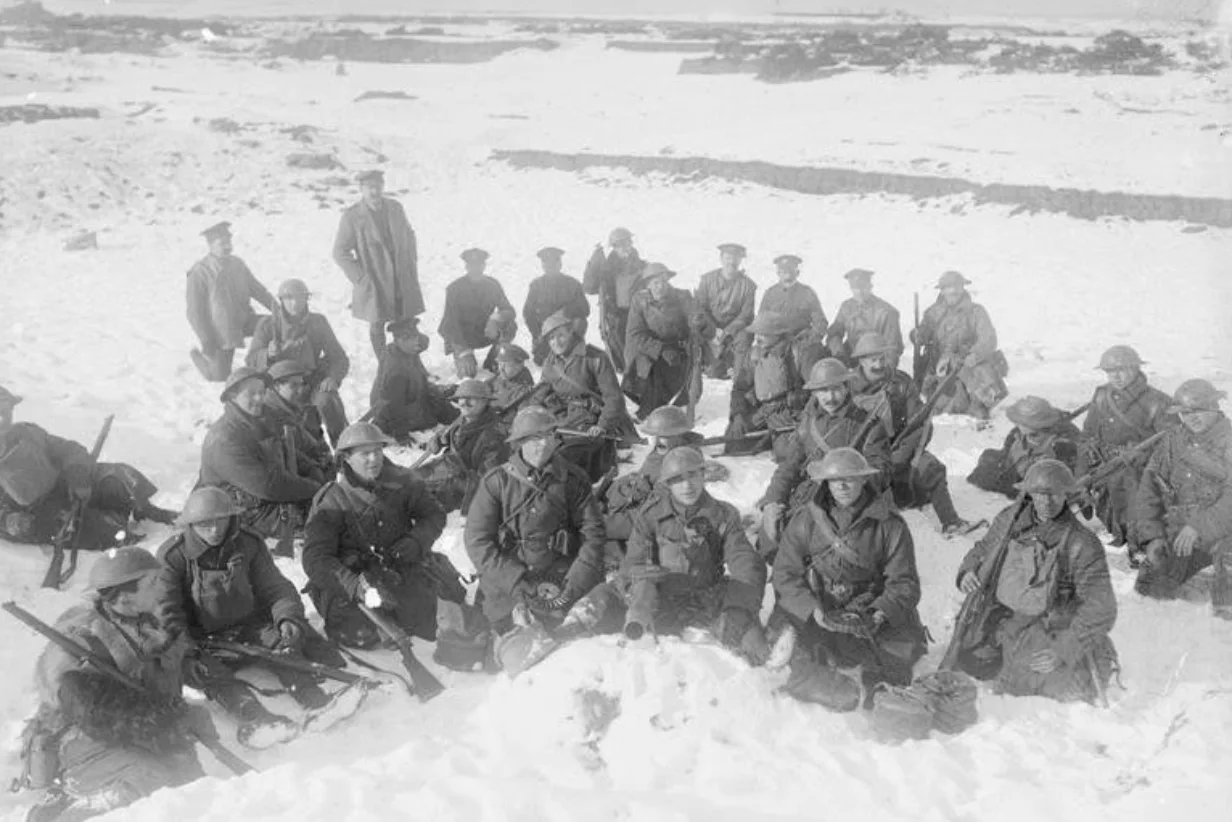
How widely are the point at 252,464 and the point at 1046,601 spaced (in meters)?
5.21

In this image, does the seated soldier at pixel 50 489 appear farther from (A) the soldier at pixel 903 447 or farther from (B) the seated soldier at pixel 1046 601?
(B) the seated soldier at pixel 1046 601

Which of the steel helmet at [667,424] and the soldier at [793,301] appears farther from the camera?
the soldier at [793,301]

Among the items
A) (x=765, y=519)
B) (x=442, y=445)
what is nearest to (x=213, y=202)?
(x=442, y=445)

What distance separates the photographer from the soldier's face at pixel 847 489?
6.23 m

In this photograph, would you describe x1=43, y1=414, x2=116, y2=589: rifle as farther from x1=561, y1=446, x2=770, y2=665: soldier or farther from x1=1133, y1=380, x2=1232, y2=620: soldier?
x1=1133, y1=380, x2=1232, y2=620: soldier

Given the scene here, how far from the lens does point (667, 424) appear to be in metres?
7.12

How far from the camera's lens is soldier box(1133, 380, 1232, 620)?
284 inches

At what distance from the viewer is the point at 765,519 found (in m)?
7.59

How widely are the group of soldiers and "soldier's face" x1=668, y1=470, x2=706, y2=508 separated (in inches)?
0.5

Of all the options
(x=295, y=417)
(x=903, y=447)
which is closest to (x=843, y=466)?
(x=903, y=447)

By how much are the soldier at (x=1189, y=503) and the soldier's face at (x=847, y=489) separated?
2521 millimetres

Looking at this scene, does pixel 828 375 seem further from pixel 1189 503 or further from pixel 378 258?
pixel 378 258

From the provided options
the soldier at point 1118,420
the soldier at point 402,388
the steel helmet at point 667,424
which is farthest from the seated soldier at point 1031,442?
the soldier at point 402,388

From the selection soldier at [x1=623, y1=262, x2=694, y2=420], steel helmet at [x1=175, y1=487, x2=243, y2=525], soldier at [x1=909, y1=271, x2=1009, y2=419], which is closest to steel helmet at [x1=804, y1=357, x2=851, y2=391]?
soldier at [x1=623, y1=262, x2=694, y2=420]
